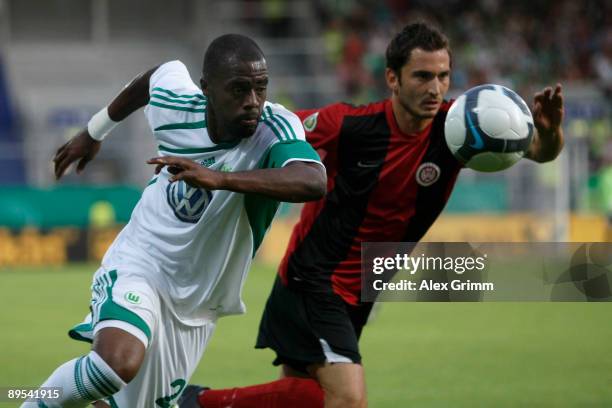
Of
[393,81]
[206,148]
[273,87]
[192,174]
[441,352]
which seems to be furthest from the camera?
[273,87]

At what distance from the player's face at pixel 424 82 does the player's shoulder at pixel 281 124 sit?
1.07m

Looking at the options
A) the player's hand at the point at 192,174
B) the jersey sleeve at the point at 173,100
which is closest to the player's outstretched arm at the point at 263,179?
the player's hand at the point at 192,174

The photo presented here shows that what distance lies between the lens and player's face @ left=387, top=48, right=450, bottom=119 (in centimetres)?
584

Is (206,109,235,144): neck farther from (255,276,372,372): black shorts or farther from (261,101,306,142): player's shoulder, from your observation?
(255,276,372,372): black shorts

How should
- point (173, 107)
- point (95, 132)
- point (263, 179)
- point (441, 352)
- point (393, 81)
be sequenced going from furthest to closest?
1. point (441, 352)
2. point (393, 81)
3. point (95, 132)
4. point (173, 107)
5. point (263, 179)

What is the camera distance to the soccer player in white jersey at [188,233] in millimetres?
4668

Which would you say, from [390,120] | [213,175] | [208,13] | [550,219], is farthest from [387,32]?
[213,175]

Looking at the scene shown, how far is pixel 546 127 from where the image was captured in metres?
5.89

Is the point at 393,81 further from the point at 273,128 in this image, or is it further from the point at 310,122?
the point at 273,128

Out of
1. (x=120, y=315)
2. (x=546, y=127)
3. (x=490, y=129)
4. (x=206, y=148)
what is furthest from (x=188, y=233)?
(x=546, y=127)

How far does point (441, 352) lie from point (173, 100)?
5.62 m

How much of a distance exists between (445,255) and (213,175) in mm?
2040

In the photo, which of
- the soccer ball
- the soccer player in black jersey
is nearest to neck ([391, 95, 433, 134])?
the soccer player in black jersey

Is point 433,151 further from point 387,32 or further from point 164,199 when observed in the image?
point 387,32
